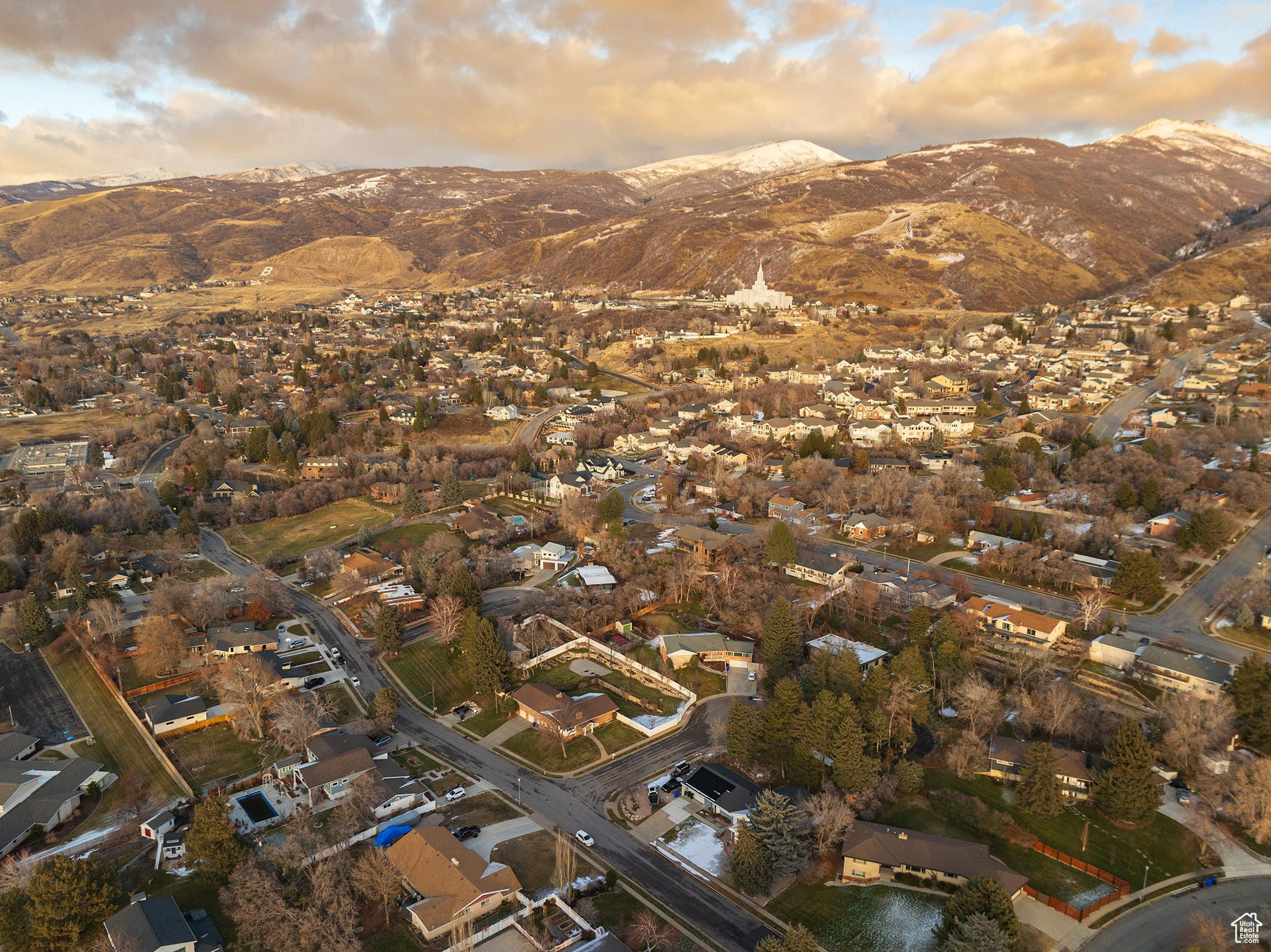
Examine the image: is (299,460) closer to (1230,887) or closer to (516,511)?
(516,511)

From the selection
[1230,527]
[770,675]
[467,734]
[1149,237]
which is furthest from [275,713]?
[1149,237]

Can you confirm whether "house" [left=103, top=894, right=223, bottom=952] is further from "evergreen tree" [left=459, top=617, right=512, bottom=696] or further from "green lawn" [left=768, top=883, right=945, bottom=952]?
"green lawn" [left=768, top=883, right=945, bottom=952]

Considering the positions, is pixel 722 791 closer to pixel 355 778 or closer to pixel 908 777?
pixel 908 777

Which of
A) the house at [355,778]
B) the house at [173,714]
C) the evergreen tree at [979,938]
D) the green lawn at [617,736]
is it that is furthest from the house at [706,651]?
the house at [173,714]

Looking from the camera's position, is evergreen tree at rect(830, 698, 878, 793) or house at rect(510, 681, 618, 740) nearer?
evergreen tree at rect(830, 698, 878, 793)

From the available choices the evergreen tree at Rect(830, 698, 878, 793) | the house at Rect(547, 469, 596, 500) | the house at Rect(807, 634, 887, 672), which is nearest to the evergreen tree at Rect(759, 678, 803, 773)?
the evergreen tree at Rect(830, 698, 878, 793)

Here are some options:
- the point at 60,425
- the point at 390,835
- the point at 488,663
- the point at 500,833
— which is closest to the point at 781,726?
the point at 500,833
